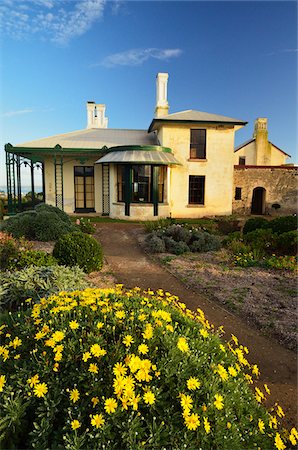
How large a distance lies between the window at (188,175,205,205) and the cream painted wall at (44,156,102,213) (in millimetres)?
5998

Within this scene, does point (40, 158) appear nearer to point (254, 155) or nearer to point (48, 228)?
point (48, 228)

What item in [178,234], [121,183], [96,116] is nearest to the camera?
[178,234]

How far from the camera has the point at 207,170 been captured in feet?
63.4

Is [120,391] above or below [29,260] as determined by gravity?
above

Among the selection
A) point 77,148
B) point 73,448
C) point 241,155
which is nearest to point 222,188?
point 77,148

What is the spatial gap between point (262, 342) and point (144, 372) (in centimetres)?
340

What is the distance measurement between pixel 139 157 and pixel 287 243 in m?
9.67

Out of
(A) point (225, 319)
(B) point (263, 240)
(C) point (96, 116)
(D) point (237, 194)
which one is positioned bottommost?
(A) point (225, 319)

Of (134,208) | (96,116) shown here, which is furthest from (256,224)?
(96,116)

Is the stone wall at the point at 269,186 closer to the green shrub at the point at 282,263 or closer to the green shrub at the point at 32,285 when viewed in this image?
the green shrub at the point at 282,263

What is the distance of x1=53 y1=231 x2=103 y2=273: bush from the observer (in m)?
7.64

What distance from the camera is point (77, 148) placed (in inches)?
724

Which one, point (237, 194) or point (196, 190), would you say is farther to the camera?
point (237, 194)

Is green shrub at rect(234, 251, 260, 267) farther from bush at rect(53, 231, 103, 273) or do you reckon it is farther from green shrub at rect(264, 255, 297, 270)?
bush at rect(53, 231, 103, 273)
